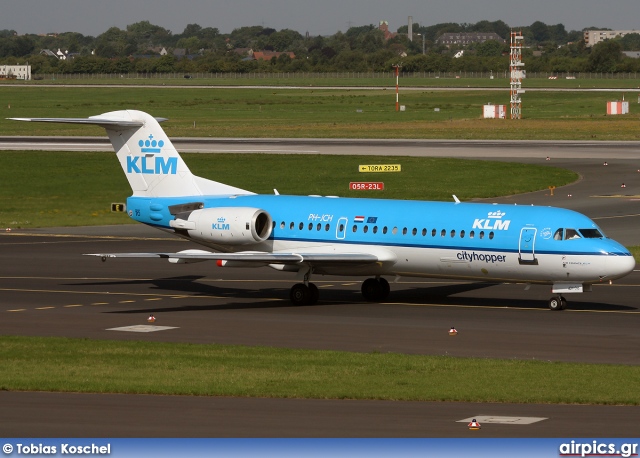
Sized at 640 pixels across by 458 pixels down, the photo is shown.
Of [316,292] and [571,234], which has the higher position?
[571,234]

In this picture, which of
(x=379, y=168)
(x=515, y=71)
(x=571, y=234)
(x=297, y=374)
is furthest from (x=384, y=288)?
(x=515, y=71)

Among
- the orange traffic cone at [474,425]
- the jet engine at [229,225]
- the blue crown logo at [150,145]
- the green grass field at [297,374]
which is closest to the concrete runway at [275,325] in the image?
the orange traffic cone at [474,425]

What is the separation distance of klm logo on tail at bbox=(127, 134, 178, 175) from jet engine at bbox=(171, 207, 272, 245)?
260cm

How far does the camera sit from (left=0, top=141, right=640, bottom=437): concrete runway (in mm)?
20453

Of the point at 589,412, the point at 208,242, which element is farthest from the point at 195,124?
the point at 589,412

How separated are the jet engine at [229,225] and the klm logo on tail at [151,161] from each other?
260cm

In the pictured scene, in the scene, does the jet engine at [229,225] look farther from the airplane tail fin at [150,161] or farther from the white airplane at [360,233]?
the airplane tail fin at [150,161]

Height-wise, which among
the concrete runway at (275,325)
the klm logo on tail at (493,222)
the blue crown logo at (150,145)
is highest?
the blue crown logo at (150,145)

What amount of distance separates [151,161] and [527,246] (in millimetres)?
13945

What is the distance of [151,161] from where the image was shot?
135 feet

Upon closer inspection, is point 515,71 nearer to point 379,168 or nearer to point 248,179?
point 379,168

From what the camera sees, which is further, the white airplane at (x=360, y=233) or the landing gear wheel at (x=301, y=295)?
the landing gear wheel at (x=301, y=295)

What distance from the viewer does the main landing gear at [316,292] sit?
3781cm

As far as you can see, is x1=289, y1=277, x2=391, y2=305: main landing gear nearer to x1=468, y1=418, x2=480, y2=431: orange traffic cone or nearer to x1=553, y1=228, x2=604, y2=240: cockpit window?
x1=553, y1=228, x2=604, y2=240: cockpit window
